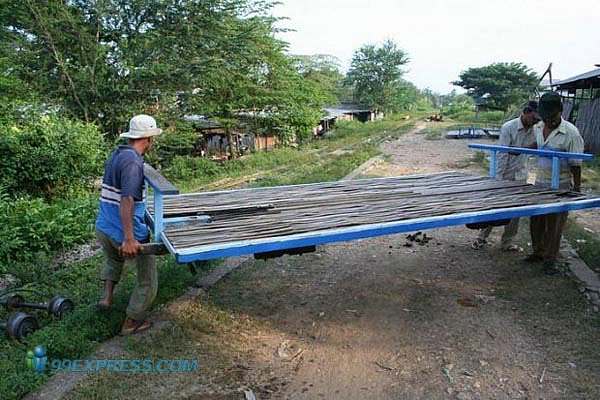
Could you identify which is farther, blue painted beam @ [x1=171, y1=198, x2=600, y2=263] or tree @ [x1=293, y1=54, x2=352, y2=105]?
tree @ [x1=293, y1=54, x2=352, y2=105]

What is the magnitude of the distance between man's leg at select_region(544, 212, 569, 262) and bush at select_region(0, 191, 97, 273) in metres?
5.70

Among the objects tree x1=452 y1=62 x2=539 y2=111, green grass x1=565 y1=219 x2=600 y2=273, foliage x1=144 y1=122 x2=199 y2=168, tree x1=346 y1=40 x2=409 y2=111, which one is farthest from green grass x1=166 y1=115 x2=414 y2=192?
tree x1=346 y1=40 x2=409 y2=111

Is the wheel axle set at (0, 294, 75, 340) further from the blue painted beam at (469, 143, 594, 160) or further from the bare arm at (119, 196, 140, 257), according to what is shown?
the blue painted beam at (469, 143, 594, 160)

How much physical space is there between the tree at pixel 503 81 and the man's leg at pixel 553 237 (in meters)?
41.9

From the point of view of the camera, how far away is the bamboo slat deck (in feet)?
11.2

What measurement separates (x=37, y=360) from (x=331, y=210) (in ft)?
7.59

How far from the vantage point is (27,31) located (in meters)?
12.3

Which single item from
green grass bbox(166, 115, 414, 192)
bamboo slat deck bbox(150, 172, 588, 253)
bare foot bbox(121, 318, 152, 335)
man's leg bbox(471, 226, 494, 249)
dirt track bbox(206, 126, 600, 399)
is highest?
bamboo slat deck bbox(150, 172, 588, 253)

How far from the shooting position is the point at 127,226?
342 cm

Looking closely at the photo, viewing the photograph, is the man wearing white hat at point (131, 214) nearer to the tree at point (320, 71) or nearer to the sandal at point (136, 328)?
the sandal at point (136, 328)

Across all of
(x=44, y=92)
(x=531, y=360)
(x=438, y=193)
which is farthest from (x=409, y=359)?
(x=44, y=92)

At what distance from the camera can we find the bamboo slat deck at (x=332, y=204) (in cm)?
341

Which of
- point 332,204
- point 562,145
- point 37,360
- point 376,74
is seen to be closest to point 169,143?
point 332,204

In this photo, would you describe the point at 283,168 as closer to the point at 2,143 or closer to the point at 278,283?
the point at 2,143
